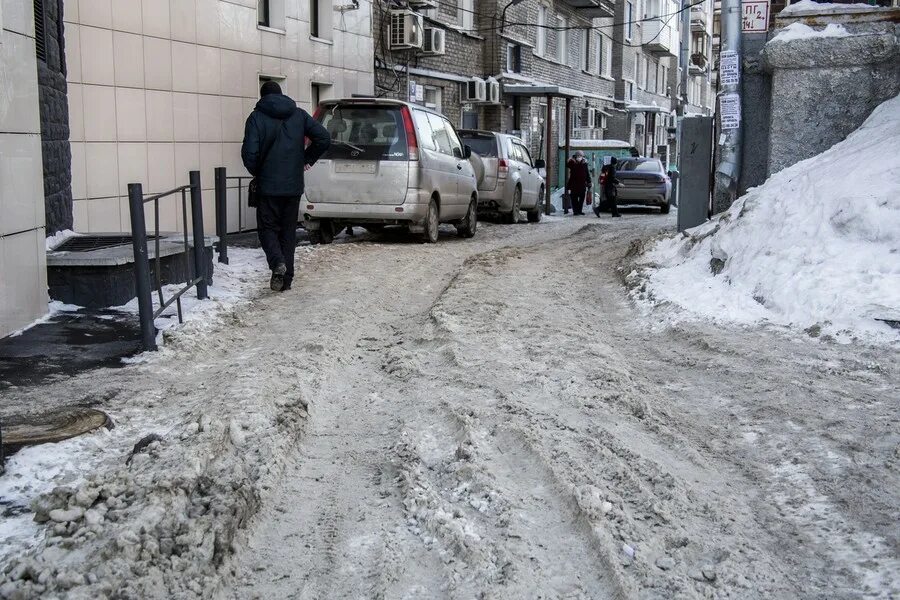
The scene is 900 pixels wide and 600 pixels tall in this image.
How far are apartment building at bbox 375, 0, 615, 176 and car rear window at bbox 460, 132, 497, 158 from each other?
2.80 metres

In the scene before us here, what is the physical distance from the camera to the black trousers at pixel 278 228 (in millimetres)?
9031

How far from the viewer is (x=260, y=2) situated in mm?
16484

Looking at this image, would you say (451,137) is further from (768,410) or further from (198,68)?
(768,410)

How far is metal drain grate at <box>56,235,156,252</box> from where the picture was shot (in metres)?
8.64

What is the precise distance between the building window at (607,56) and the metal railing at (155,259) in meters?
34.9

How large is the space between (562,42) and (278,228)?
2742 cm

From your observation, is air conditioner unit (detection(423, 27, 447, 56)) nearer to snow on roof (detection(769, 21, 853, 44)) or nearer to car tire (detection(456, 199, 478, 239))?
car tire (detection(456, 199, 478, 239))


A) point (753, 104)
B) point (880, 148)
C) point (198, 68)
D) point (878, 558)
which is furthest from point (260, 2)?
point (878, 558)

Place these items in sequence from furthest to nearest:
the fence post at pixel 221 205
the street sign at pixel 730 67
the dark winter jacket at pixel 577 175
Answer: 1. the dark winter jacket at pixel 577 175
2. the street sign at pixel 730 67
3. the fence post at pixel 221 205

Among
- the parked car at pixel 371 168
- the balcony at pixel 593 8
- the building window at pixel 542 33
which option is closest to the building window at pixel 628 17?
the balcony at pixel 593 8

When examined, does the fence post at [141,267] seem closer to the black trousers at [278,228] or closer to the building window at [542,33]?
the black trousers at [278,228]

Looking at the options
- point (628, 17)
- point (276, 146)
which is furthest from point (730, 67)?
point (628, 17)

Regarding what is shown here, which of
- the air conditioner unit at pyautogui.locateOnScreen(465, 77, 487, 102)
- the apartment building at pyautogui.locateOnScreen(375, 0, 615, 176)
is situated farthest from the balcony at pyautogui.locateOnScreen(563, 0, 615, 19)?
the air conditioner unit at pyautogui.locateOnScreen(465, 77, 487, 102)

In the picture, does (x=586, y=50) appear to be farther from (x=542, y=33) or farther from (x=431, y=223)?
(x=431, y=223)
